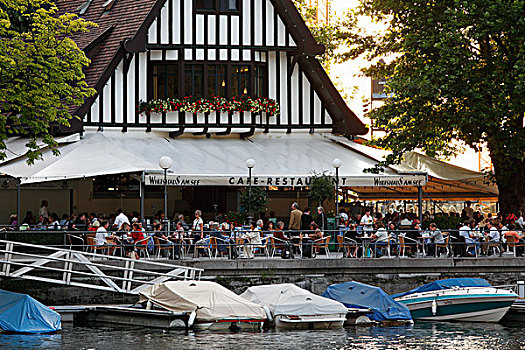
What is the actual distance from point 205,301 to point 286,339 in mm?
2449

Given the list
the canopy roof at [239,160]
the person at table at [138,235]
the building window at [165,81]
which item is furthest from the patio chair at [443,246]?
the building window at [165,81]

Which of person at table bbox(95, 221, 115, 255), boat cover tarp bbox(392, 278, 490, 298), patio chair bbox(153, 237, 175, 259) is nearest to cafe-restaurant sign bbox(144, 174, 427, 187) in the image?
patio chair bbox(153, 237, 175, 259)

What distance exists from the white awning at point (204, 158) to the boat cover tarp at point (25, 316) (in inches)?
248

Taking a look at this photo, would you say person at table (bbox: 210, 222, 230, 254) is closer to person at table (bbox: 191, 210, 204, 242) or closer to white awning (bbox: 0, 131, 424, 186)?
person at table (bbox: 191, 210, 204, 242)

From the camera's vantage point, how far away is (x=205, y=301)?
86.6 feet

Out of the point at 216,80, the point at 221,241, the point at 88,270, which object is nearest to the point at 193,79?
the point at 216,80

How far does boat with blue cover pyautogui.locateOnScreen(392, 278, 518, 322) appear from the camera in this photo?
28.5 m

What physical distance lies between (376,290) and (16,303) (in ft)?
28.8

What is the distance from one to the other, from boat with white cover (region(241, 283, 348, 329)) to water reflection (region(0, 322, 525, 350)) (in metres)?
0.50

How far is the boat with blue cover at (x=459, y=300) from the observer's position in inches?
1122

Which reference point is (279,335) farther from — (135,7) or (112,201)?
(135,7)

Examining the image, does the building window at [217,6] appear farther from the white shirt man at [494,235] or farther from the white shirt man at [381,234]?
the white shirt man at [494,235]

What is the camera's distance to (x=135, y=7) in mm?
38906

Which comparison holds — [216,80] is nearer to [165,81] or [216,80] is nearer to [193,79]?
[193,79]
